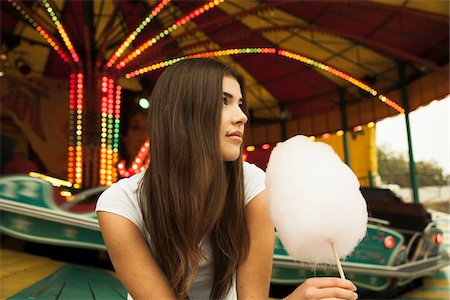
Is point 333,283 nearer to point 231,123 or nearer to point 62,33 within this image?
point 231,123

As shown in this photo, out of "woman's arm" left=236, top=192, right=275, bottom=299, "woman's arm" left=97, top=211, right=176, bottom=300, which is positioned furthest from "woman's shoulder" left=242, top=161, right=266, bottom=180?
"woman's arm" left=97, top=211, right=176, bottom=300

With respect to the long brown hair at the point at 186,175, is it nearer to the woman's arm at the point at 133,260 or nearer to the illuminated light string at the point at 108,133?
the woman's arm at the point at 133,260

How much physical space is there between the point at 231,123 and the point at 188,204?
25 cm

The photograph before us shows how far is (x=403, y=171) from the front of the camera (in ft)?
40.6

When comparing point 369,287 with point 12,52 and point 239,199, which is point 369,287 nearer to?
point 239,199

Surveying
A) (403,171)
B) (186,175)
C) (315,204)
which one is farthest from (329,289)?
(403,171)

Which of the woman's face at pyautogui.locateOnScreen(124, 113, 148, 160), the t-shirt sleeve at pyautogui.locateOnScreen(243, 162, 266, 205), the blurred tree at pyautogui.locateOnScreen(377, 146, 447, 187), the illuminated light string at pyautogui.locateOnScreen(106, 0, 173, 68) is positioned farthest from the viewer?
the woman's face at pyautogui.locateOnScreen(124, 113, 148, 160)

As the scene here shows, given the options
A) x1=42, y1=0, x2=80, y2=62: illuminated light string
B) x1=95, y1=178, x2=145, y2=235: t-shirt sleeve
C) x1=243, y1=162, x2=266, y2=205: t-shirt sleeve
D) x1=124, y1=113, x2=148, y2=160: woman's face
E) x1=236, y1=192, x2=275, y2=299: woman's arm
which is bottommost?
x1=236, y1=192, x2=275, y2=299: woman's arm

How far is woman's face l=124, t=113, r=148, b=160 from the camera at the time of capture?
11.3 m

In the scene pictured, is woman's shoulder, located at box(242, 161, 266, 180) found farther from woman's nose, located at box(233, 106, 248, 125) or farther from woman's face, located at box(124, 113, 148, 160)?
woman's face, located at box(124, 113, 148, 160)

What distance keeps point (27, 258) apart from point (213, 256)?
3354 mm

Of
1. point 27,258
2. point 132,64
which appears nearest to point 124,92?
point 132,64

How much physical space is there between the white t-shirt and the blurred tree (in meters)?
9.98

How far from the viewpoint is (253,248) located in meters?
1.20
